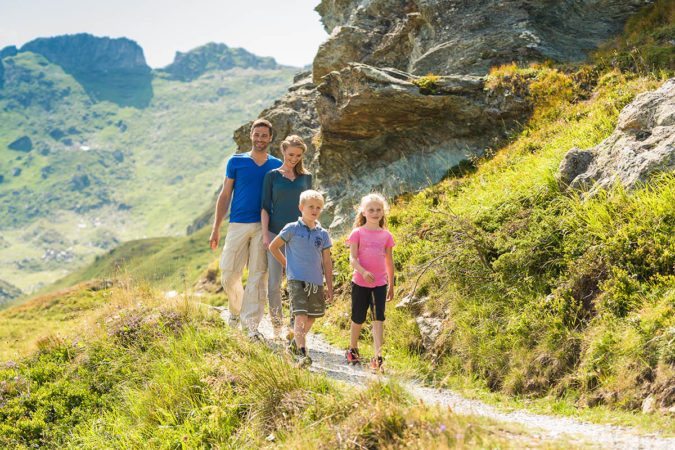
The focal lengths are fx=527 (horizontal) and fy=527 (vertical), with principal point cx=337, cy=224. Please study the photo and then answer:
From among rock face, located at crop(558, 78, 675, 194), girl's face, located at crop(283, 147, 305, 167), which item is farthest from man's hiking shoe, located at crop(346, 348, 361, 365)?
rock face, located at crop(558, 78, 675, 194)

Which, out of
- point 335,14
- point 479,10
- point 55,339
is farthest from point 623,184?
point 335,14

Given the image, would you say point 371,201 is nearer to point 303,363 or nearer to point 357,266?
point 357,266

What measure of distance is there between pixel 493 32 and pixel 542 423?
51.6ft

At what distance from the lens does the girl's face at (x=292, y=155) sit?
327 inches

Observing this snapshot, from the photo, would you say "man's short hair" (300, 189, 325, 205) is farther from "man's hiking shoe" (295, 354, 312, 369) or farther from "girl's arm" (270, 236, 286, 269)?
"man's hiking shoe" (295, 354, 312, 369)

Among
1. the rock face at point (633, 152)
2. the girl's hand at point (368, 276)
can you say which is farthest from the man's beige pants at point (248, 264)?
the rock face at point (633, 152)

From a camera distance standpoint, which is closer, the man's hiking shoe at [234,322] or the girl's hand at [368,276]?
the girl's hand at [368,276]

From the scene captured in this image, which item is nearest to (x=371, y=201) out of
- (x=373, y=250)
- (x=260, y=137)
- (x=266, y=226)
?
(x=373, y=250)

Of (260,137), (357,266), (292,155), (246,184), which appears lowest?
(357,266)

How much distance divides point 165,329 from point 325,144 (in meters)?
11.0

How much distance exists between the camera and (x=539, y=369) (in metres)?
6.57

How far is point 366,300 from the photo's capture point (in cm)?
795

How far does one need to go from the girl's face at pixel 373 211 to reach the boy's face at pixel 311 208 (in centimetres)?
70

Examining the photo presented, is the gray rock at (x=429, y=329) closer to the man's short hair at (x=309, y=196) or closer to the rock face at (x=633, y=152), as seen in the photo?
the man's short hair at (x=309, y=196)
